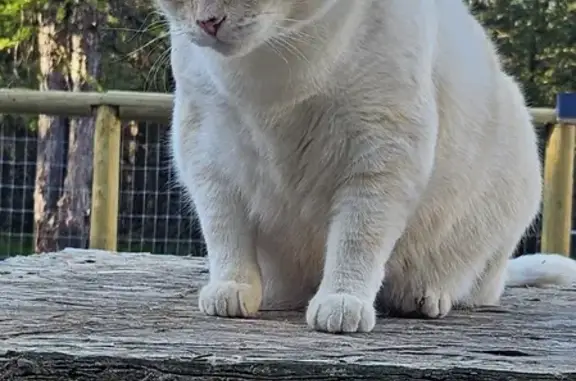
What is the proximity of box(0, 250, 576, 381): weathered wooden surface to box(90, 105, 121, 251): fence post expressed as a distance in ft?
3.89

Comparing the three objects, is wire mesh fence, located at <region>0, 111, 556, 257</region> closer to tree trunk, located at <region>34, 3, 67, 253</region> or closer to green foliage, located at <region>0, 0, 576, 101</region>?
tree trunk, located at <region>34, 3, 67, 253</region>

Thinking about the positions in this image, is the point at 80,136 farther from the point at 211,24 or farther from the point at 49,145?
the point at 211,24

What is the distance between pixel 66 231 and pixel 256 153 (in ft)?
13.0

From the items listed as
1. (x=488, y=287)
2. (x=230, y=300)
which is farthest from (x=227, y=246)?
(x=488, y=287)

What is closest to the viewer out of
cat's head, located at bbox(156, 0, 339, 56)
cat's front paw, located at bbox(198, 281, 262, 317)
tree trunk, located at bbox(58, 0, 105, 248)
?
cat's head, located at bbox(156, 0, 339, 56)

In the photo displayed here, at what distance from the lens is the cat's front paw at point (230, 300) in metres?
1.55

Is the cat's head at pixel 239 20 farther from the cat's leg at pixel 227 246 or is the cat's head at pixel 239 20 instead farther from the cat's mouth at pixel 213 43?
the cat's leg at pixel 227 246

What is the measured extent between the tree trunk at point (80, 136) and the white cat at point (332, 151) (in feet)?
9.48

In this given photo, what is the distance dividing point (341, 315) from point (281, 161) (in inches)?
10.1

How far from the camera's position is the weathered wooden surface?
1.12 metres

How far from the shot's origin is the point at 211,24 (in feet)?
4.38

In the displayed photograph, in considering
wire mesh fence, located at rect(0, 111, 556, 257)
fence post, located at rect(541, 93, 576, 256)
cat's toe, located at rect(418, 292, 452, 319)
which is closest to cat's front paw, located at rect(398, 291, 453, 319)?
cat's toe, located at rect(418, 292, 452, 319)

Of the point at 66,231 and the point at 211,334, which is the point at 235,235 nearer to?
the point at 211,334

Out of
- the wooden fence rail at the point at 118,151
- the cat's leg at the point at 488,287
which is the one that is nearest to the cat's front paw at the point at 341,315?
the cat's leg at the point at 488,287
